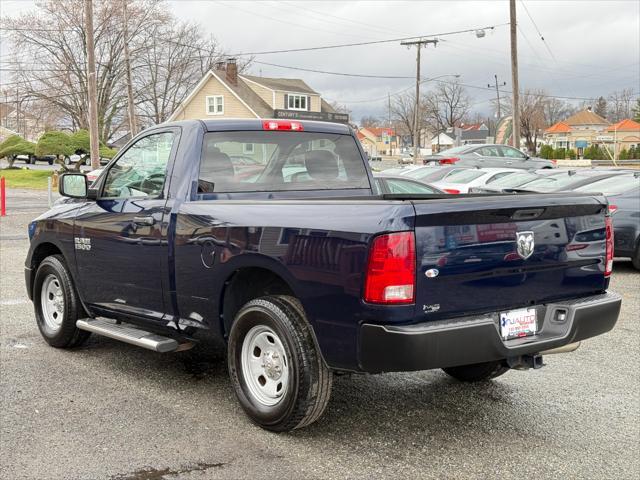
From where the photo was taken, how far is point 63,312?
243 inches

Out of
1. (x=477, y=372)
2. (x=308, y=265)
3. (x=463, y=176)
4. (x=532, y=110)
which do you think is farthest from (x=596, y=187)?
Result: (x=532, y=110)

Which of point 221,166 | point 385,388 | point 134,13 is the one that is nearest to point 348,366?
point 385,388

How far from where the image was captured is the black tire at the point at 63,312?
608 cm

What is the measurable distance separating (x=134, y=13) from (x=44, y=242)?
51459 mm

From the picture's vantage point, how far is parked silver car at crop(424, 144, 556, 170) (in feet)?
79.6

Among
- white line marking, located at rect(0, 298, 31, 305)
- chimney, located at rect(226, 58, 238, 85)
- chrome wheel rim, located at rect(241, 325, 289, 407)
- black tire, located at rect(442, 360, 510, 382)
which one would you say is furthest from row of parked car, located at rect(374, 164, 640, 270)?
chimney, located at rect(226, 58, 238, 85)

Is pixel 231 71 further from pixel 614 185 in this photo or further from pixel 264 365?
pixel 264 365

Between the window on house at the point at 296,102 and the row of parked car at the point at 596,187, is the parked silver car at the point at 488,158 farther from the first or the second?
the window on house at the point at 296,102

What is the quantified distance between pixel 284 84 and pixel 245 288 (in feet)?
200

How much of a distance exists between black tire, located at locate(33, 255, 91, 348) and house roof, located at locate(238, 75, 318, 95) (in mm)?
55347

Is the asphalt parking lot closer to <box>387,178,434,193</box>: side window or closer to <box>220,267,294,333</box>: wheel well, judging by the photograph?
<box>220,267,294,333</box>: wheel well

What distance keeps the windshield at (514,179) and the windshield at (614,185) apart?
2.37m

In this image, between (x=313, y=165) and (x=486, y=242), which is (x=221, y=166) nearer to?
(x=313, y=165)

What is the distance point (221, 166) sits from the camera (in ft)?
16.9
